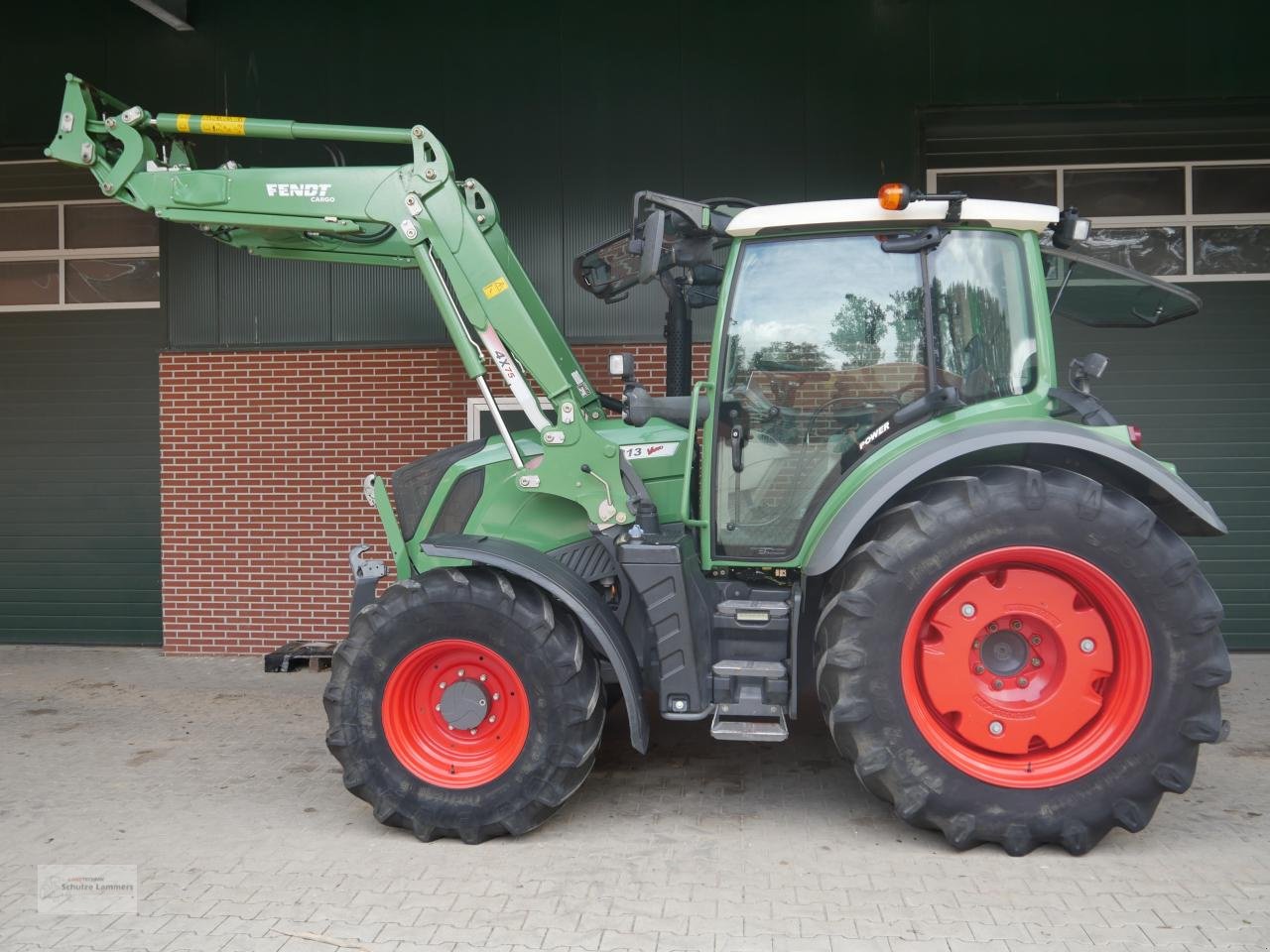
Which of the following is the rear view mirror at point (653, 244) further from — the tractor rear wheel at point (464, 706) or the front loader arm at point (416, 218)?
the tractor rear wheel at point (464, 706)

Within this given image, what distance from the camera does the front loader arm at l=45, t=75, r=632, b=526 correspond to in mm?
5121

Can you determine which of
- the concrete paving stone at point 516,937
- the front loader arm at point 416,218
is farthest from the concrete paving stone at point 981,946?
the front loader arm at point 416,218

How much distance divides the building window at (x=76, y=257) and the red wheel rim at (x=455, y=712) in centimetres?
573

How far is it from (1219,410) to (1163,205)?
5.40 ft

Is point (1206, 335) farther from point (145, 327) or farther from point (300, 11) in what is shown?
point (145, 327)

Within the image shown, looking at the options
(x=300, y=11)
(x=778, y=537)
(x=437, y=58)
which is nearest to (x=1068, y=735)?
(x=778, y=537)

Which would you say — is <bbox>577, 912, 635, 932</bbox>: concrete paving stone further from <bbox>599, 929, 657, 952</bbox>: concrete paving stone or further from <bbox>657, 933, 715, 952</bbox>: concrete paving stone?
<bbox>657, 933, 715, 952</bbox>: concrete paving stone

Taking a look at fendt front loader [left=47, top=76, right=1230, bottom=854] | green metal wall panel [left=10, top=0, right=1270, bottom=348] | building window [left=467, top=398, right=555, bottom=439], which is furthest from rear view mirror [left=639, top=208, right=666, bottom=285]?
green metal wall panel [left=10, top=0, right=1270, bottom=348]

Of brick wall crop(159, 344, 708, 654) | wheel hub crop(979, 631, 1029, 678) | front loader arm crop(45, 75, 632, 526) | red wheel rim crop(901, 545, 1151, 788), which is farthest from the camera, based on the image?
brick wall crop(159, 344, 708, 654)

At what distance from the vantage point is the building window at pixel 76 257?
918 centimetres

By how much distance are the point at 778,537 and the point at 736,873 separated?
1427mm

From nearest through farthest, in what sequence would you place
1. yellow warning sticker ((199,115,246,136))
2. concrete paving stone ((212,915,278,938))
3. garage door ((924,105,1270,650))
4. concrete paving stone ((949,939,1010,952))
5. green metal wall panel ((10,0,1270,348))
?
1. concrete paving stone ((949,939,1010,952))
2. concrete paving stone ((212,915,278,938))
3. yellow warning sticker ((199,115,246,136))
4. green metal wall panel ((10,0,1270,348))
5. garage door ((924,105,1270,650))

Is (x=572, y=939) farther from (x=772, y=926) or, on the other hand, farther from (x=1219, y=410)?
(x=1219, y=410)

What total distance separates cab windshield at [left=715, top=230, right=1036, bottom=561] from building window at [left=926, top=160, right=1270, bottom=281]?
4.12 meters
